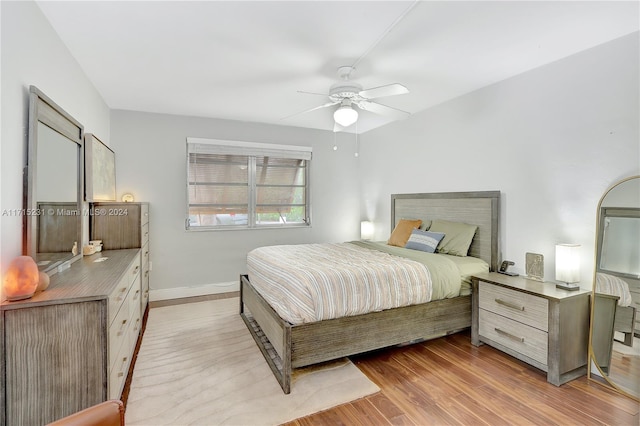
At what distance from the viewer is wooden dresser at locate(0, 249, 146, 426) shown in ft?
4.72

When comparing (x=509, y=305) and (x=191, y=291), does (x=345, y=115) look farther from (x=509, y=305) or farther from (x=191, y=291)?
(x=191, y=291)

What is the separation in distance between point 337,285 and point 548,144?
2.30 meters

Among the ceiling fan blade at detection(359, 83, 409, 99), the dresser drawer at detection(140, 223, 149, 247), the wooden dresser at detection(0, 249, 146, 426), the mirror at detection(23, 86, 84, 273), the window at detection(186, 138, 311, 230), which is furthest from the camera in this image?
the window at detection(186, 138, 311, 230)

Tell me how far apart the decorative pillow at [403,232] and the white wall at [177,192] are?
1.66m

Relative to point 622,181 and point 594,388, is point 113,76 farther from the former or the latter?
point 594,388

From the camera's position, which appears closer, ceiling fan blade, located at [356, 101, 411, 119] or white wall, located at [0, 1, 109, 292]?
white wall, located at [0, 1, 109, 292]

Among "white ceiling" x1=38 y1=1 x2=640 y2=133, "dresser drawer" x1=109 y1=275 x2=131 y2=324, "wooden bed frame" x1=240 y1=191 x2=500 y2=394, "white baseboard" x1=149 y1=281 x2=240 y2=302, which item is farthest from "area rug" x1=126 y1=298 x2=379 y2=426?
"white ceiling" x1=38 y1=1 x2=640 y2=133

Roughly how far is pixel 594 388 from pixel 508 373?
542mm

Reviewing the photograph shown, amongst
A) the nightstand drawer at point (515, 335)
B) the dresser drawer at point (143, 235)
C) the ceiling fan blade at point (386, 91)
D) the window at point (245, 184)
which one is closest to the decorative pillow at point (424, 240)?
the nightstand drawer at point (515, 335)

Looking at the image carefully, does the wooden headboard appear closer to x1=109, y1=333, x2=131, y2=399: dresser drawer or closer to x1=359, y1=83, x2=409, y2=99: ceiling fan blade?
x1=359, y1=83, x2=409, y2=99: ceiling fan blade

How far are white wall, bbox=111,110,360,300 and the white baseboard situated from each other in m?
0.01

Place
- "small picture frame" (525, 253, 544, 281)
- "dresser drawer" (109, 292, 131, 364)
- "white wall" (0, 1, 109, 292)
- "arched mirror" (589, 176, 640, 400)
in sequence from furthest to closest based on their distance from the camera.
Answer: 1. "small picture frame" (525, 253, 544, 281)
2. "arched mirror" (589, 176, 640, 400)
3. "dresser drawer" (109, 292, 131, 364)
4. "white wall" (0, 1, 109, 292)

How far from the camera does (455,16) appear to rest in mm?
2029

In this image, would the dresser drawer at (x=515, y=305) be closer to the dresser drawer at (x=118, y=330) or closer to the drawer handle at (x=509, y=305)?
the drawer handle at (x=509, y=305)
